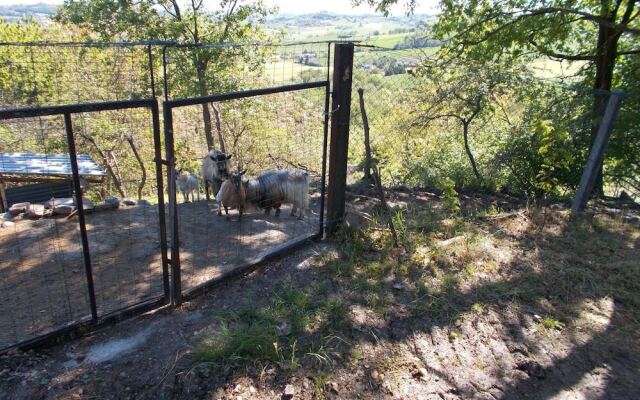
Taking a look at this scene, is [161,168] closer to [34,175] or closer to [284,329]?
[284,329]

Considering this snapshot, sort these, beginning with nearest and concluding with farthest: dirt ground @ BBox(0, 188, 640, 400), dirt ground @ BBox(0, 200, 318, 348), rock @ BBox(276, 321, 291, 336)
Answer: dirt ground @ BBox(0, 188, 640, 400), rock @ BBox(276, 321, 291, 336), dirt ground @ BBox(0, 200, 318, 348)

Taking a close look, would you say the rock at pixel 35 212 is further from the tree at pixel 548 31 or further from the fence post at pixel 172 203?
the tree at pixel 548 31

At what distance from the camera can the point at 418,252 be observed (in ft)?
16.4

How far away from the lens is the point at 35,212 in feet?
20.3

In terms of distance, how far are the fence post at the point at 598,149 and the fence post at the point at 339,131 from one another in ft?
11.5

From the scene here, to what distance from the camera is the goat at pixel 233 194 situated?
6402 mm

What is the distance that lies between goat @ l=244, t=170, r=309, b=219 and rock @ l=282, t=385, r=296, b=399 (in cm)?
410

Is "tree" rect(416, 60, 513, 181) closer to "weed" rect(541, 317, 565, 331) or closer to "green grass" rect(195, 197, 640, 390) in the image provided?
"green grass" rect(195, 197, 640, 390)

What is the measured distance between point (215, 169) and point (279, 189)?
4.19 feet

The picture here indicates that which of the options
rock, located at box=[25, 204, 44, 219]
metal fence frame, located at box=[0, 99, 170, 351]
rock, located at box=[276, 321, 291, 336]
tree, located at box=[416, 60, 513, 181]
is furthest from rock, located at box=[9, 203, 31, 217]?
tree, located at box=[416, 60, 513, 181]

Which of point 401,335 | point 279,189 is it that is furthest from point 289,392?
point 279,189

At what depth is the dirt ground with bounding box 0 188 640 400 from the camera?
3045 millimetres

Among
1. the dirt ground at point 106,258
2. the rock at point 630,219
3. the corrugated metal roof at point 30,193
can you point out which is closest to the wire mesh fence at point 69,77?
the corrugated metal roof at point 30,193

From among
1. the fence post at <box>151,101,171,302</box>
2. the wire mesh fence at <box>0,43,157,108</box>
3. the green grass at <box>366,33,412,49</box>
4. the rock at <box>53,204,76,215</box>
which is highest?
the green grass at <box>366,33,412,49</box>
